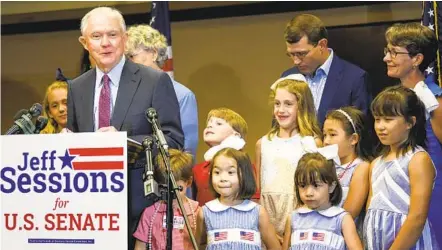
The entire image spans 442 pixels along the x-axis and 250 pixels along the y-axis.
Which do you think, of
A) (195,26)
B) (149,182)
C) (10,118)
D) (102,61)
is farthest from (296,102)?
(10,118)

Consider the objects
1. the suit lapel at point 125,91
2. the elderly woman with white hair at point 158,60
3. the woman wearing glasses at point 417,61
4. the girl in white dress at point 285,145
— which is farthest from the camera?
the elderly woman with white hair at point 158,60

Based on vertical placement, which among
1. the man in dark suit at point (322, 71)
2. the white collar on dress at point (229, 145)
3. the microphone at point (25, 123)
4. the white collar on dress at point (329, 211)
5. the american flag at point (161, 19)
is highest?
the american flag at point (161, 19)

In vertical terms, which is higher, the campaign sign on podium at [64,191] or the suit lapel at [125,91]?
the suit lapel at [125,91]

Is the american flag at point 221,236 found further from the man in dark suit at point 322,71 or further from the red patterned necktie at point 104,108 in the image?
the man in dark suit at point 322,71

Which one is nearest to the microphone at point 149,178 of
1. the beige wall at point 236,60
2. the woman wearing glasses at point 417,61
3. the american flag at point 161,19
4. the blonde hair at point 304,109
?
the blonde hair at point 304,109

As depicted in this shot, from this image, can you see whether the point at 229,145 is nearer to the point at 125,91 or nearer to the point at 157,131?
the point at 125,91

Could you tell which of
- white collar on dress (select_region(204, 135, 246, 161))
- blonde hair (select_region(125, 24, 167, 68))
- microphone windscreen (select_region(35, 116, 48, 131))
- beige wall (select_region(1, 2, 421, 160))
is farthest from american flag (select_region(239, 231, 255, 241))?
beige wall (select_region(1, 2, 421, 160))

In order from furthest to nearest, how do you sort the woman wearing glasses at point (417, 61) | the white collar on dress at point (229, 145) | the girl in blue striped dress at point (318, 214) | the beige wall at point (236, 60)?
the beige wall at point (236, 60) < the white collar on dress at point (229, 145) < the woman wearing glasses at point (417, 61) < the girl in blue striped dress at point (318, 214)

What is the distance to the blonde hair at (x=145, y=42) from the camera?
429 cm

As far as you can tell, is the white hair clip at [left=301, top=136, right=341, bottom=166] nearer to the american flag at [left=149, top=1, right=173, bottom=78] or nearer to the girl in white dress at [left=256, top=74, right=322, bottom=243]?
the girl in white dress at [left=256, top=74, right=322, bottom=243]

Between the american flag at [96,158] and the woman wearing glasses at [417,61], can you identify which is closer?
the american flag at [96,158]

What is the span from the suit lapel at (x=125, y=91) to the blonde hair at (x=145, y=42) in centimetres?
83

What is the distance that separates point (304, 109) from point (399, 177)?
2.18 ft

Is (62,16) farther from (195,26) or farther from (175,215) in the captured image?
(175,215)
